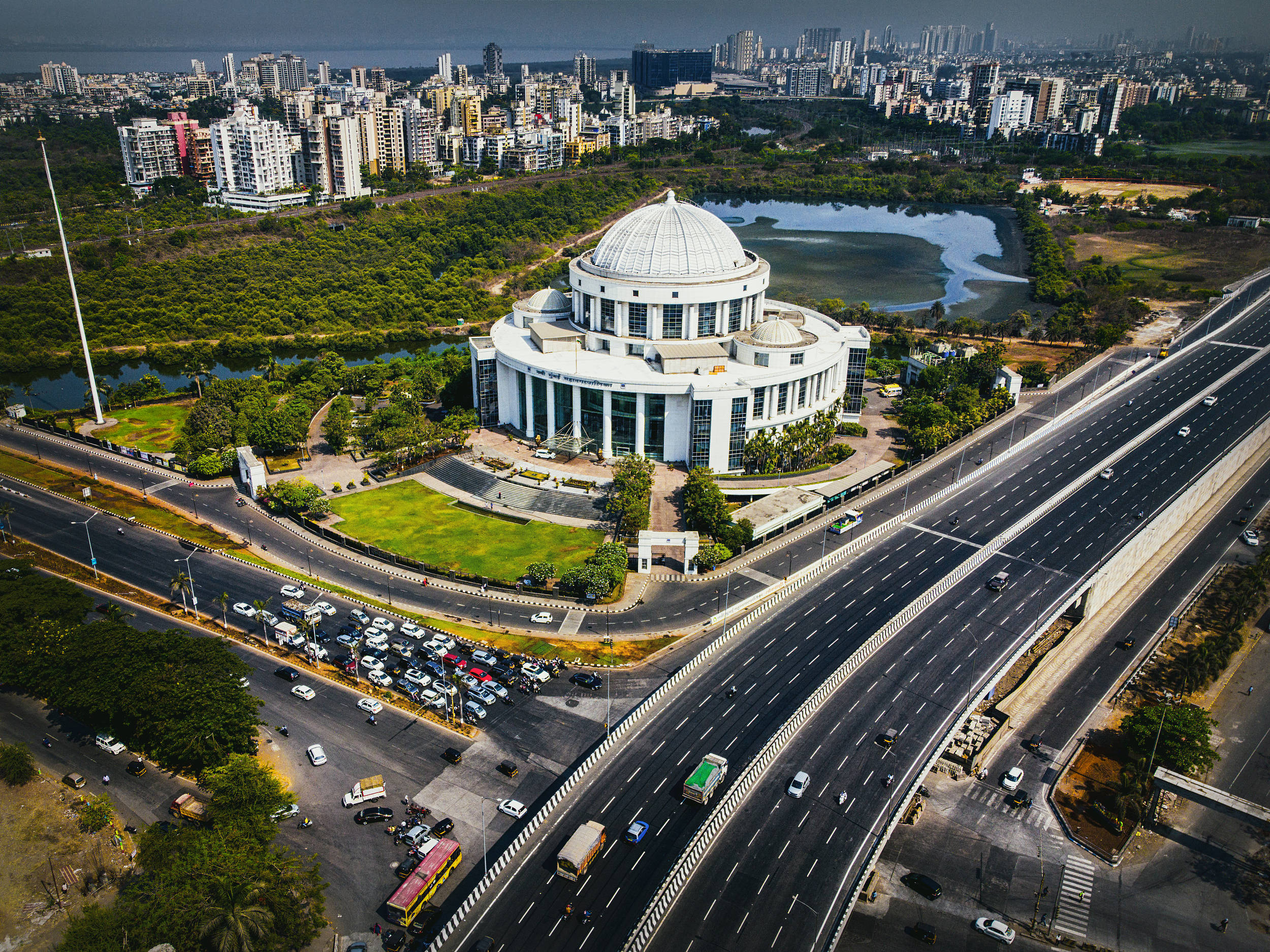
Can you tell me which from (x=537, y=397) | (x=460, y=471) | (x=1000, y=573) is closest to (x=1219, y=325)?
(x=1000, y=573)

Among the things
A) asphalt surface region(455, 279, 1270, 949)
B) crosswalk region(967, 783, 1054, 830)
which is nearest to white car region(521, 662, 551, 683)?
asphalt surface region(455, 279, 1270, 949)

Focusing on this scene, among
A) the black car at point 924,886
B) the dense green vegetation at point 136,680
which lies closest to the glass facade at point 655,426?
the dense green vegetation at point 136,680

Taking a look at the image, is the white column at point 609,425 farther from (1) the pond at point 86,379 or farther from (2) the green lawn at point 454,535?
(1) the pond at point 86,379

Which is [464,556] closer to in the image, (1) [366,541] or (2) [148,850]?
(1) [366,541]

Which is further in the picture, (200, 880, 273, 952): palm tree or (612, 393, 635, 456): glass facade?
(612, 393, 635, 456): glass facade

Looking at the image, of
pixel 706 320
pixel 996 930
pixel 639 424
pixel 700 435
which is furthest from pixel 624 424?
pixel 996 930

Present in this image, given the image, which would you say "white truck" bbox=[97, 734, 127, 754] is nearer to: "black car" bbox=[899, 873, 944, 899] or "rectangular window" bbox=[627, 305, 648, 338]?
"black car" bbox=[899, 873, 944, 899]
